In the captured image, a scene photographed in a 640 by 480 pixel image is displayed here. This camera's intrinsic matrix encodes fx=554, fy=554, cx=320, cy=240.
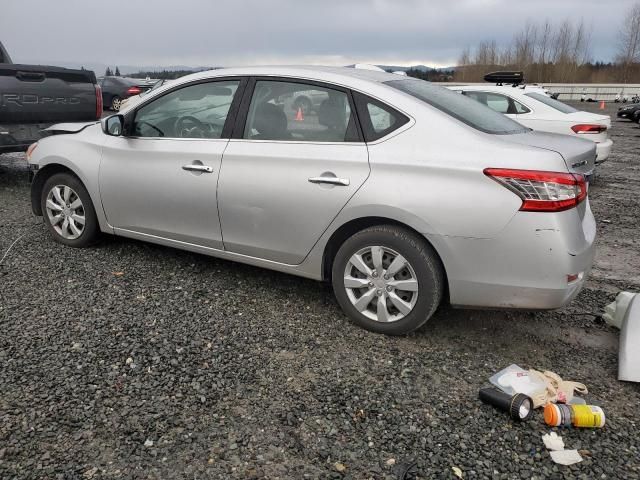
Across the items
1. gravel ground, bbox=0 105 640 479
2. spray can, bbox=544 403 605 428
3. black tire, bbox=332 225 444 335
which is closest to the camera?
gravel ground, bbox=0 105 640 479

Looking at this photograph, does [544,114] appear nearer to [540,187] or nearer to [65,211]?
[540,187]

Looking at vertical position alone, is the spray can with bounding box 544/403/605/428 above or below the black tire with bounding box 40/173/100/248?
below

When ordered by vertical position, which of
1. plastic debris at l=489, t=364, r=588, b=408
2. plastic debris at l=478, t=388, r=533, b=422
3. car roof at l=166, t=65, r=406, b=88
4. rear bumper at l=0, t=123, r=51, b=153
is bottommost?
plastic debris at l=489, t=364, r=588, b=408

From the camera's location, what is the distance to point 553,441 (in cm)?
261

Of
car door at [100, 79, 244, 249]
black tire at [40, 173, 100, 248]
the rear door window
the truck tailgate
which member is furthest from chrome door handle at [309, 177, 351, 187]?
the truck tailgate

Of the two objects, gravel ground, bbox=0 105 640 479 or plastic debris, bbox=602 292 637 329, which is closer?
gravel ground, bbox=0 105 640 479

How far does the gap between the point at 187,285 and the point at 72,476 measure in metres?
2.12

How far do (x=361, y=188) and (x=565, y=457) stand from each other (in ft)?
5.92

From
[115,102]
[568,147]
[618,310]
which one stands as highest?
[568,147]

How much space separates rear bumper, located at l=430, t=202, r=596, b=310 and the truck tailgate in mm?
6154

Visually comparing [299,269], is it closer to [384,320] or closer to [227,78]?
[384,320]

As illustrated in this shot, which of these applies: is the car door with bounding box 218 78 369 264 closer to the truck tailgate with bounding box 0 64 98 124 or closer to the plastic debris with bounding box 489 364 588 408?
the plastic debris with bounding box 489 364 588 408

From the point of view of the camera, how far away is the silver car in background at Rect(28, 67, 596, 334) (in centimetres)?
311

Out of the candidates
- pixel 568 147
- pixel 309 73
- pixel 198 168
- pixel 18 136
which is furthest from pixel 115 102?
pixel 568 147
